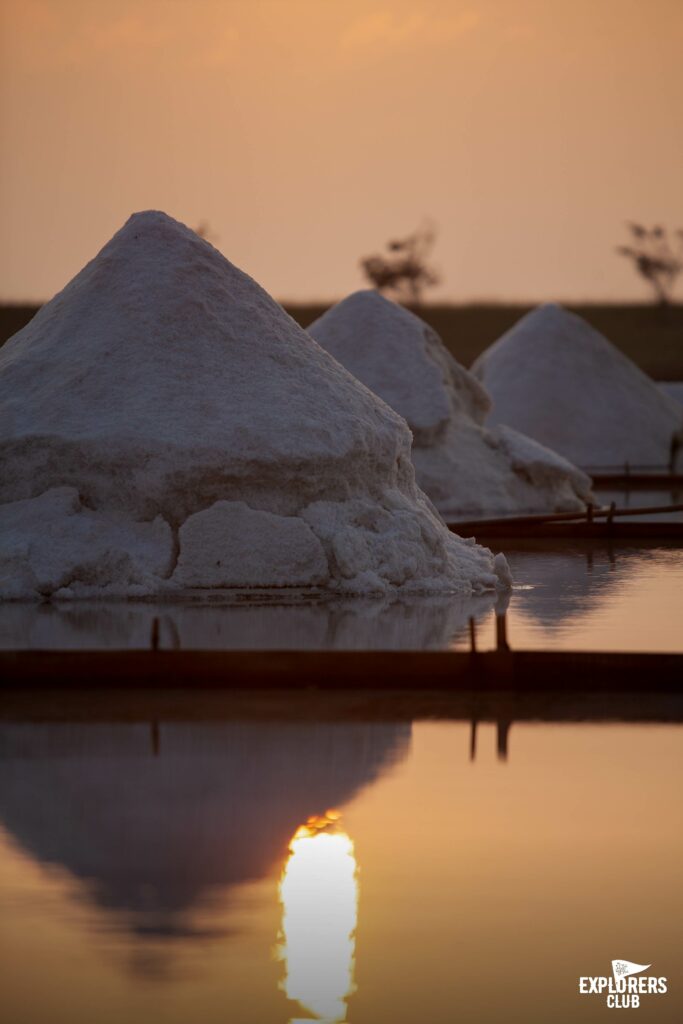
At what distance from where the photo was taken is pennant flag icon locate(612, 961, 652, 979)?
3977mm

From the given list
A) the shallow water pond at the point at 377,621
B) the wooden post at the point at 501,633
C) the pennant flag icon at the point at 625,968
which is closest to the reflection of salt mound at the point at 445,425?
the shallow water pond at the point at 377,621

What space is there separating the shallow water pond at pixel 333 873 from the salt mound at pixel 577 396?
78.5 ft

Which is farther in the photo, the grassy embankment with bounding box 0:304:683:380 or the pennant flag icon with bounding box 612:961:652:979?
the grassy embankment with bounding box 0:304:683:380

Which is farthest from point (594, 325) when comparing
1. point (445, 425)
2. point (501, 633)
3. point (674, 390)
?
point (501, 633)

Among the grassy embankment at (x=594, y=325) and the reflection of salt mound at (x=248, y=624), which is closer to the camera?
the reflection of salt mound at (x=248, y=624)

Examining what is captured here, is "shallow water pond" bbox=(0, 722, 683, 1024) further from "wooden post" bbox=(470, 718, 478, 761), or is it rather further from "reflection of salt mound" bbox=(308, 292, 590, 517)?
"reflection of salt mound" bbox=(308, 292, 590, 517)

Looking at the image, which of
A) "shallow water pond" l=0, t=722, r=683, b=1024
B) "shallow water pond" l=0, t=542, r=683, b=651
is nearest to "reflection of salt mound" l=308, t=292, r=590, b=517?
"shallow water pond" l=0, t=542, r=683, b=651

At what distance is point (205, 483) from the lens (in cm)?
1085

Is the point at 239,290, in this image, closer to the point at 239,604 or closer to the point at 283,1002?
the point at 239,604

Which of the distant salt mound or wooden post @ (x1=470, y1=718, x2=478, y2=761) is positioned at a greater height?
the distant salt mound

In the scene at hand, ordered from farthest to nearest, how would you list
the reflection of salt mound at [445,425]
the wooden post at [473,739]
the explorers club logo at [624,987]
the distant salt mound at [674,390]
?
1. the distant salt mound at [674,390]
2. the reflection of salt mound at [445,425]
3. the wooden post at [473,739]
4. the explorers club logo at [624,987]

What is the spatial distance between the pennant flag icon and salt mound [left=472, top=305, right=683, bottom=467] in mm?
26052

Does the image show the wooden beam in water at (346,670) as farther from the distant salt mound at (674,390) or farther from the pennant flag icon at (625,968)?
the distant salt mound at (674,390)

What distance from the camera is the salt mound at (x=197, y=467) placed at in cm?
1069
